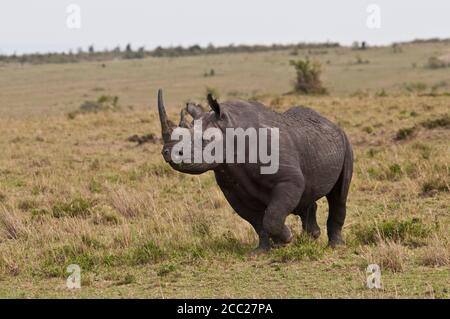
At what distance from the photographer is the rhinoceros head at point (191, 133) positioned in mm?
7672

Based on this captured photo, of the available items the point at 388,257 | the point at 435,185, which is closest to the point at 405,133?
the point at 435,185

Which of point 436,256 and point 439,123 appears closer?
point 436,256

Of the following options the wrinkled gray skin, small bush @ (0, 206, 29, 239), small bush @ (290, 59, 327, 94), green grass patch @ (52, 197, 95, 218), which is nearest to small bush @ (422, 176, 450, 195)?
Result: the wrinkled gray skin

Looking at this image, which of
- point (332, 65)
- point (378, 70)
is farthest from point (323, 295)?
point (332, 65)

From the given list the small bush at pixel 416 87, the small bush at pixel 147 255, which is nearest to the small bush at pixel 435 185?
the small bush at pixel 147 255

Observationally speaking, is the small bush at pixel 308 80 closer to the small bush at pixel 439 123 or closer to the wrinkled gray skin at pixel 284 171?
the small bush at pixel 439 123

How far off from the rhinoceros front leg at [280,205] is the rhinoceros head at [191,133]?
2.18 feet

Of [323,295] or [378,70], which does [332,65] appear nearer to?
[378,70]

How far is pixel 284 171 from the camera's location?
8.29m

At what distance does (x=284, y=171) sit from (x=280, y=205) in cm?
35

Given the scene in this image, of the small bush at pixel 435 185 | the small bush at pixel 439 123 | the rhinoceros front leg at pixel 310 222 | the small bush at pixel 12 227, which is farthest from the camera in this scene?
the small bush at pixel 439 123

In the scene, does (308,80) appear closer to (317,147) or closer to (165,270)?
(317,147)

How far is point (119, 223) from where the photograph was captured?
11.4m

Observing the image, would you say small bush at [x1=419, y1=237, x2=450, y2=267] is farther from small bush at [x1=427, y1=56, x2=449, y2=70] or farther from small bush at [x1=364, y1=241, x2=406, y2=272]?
small bush at [x1=427, y1=56, x2=449, y2=70]
